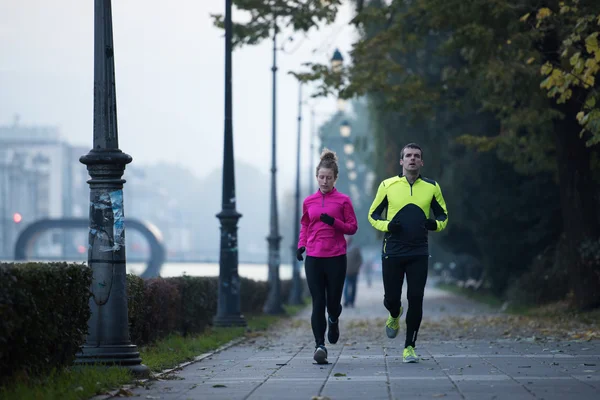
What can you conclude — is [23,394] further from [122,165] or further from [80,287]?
[122,165]

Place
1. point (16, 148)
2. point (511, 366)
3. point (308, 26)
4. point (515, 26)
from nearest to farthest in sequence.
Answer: point (511, 366) → point (515, 26) → point (308, 26) → point (16, 148)

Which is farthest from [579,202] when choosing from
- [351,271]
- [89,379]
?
[89,379]

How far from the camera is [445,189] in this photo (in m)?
35.1

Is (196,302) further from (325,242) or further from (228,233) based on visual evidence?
(325,242)

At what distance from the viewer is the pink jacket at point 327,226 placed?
11688 mm

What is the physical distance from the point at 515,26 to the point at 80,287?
39.9ft

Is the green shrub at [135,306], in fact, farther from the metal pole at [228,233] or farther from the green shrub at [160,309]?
the metal pole at [228,233]

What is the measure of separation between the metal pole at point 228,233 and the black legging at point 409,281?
8.55 meters

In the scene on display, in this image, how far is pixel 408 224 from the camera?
11.4 meters

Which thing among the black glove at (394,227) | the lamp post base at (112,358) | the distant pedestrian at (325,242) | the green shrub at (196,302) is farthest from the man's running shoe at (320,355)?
the green shrub at (196,302)

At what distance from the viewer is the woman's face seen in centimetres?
1162

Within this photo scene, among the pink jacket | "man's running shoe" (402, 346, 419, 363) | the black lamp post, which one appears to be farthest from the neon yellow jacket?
the black lamp post

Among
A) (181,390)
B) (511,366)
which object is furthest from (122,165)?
(511,366)

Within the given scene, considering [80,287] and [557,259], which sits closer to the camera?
[80,287]
